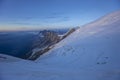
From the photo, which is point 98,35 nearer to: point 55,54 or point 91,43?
point 91,43

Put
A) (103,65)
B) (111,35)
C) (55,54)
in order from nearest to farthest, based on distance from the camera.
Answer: (103,65)
(111,35)
(55,54)

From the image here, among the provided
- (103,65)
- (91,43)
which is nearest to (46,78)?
(103,65)

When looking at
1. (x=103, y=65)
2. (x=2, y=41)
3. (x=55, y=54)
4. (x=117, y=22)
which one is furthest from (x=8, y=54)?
(x=117, y=22)

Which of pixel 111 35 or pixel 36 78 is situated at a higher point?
pixel 111 35

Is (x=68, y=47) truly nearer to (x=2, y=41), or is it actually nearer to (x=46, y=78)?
(x=2, y=41)

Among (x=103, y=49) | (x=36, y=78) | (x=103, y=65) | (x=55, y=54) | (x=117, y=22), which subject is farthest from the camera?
(x=117, y=22)

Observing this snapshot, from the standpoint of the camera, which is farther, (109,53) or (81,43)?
(81,43)
